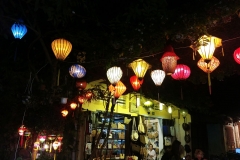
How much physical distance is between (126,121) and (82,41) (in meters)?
5.27

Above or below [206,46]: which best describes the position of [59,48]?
above

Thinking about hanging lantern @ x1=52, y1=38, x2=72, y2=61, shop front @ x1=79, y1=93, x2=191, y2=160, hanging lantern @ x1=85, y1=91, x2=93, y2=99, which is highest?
hanging lantern @ x1=52, y1=38, x2=72, y2=61

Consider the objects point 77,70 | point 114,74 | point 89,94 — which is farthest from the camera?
point 89,94

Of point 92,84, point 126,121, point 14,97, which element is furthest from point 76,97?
point 126,121

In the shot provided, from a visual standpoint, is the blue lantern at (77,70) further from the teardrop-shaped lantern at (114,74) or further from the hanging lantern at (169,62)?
the hanging lantern at (169,62)

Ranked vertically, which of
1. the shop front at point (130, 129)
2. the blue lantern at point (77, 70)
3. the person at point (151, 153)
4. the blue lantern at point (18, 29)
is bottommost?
the person at point (151, 153)

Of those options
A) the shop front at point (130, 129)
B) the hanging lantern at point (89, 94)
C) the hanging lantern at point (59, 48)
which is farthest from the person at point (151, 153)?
the hanging lantern at point (59, 48)

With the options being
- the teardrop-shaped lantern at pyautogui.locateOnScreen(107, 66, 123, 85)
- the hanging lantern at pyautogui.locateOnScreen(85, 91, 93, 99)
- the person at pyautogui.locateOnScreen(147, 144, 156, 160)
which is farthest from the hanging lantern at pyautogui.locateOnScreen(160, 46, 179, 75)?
the person at pyautogui.locateOnScreen(147, 144, 156, 160)

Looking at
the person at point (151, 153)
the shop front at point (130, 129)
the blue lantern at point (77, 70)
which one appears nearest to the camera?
the blue lantern at point (77, 70)

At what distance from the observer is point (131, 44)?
16.7ft

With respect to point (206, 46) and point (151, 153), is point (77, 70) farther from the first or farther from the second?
point (151, 153)

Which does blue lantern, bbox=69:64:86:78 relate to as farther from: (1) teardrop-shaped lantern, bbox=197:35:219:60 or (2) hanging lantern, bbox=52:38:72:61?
(1) teardrop-shaped lantern, bbox=197:35:219:60

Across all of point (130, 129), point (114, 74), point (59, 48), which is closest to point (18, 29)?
point (59, 48)

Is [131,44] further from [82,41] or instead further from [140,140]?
[140,140]
